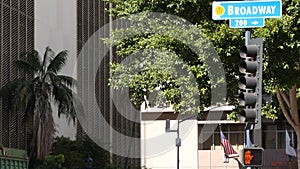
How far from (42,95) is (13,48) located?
294cm

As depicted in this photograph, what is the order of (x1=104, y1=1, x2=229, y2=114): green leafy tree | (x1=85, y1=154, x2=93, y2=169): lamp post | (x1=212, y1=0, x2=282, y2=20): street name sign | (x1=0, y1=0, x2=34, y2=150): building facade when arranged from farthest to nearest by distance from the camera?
(x1=85, y1=154, x2=93, y2=169): lamp post < (x1=0, y1=0, x2=34, y2=150): building facade < (x1=104, y1=1, x2=229, y2=114): green leafy tree < (x1=212, y1=0, x2=282, y2=20): street name sign

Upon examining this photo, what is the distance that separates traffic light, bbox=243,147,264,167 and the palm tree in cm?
2792

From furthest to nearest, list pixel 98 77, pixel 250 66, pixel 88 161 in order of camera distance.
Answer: pixel 98 77, pixel 88 161, pixel 250 66

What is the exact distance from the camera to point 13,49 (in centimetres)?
4525

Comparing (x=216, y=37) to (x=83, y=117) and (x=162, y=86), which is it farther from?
(x=83, y=117)

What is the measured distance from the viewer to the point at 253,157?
17516mm

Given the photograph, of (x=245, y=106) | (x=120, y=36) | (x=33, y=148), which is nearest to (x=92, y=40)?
(x=33, y=148)

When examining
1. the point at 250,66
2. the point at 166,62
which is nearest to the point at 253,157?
the point at 250,66

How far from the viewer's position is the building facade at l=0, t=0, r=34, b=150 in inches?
1735

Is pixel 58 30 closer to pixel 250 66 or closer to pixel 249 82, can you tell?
pixel 250 66

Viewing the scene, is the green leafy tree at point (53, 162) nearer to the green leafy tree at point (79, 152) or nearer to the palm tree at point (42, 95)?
the palm tree at point (42, 95)

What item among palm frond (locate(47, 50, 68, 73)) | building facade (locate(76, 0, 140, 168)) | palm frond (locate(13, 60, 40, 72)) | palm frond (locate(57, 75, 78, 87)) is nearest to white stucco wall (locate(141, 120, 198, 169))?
building facade (locate(76, 0, 140, 168))

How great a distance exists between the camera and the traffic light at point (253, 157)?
17.5m

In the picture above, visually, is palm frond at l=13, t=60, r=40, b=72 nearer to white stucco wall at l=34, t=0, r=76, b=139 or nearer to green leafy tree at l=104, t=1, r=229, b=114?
white stucco wall at l=34, t=0, r=76, b=139
